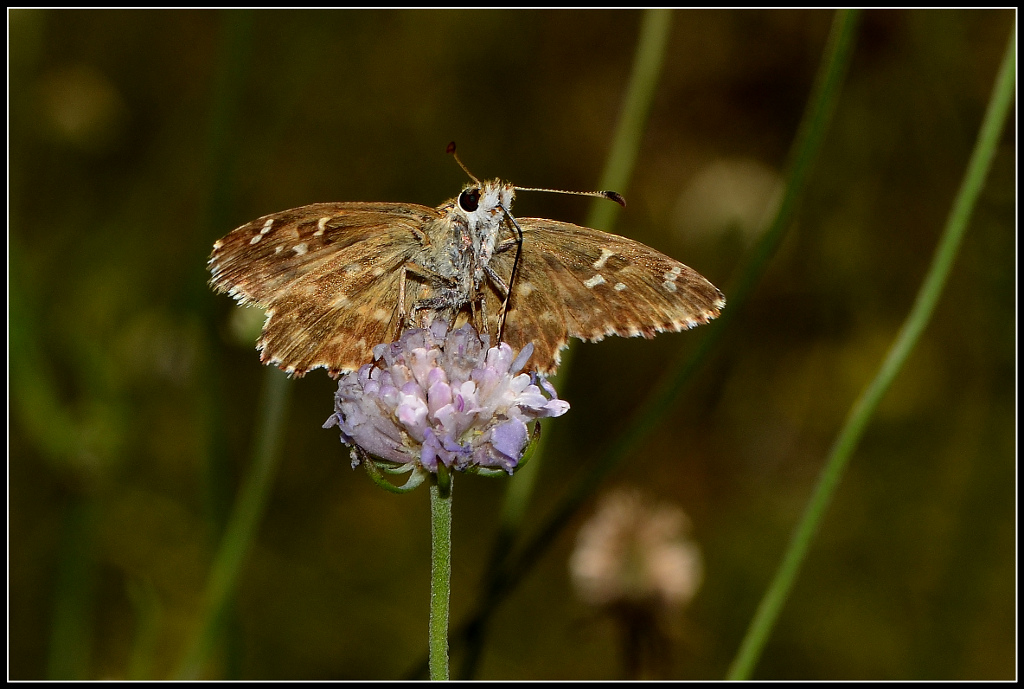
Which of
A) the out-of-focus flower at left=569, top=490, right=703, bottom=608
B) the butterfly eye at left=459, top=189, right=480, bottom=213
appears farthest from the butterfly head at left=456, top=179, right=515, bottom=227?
the out-of-focus flower at left=569, top=490, right=703, bottom=608

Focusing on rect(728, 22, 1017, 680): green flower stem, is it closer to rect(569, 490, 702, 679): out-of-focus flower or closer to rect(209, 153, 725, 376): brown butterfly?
rect(209, 153, 725, 376): brown butterfly

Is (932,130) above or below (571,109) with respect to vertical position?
above

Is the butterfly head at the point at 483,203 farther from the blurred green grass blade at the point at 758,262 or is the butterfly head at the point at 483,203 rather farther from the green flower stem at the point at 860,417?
the green flower stem at the point at 860,417

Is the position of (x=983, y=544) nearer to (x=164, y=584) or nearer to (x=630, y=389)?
(x=630, y=389)

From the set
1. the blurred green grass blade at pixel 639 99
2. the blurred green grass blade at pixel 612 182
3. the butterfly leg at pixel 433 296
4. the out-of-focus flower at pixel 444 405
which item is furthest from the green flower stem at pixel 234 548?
the blurred green grass blade at pixel 639 99

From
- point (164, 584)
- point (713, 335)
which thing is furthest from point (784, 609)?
point (164, 584)

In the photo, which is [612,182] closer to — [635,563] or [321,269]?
[321,269]

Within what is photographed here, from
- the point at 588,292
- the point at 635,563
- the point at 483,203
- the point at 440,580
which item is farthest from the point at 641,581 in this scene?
the point at 440,580
